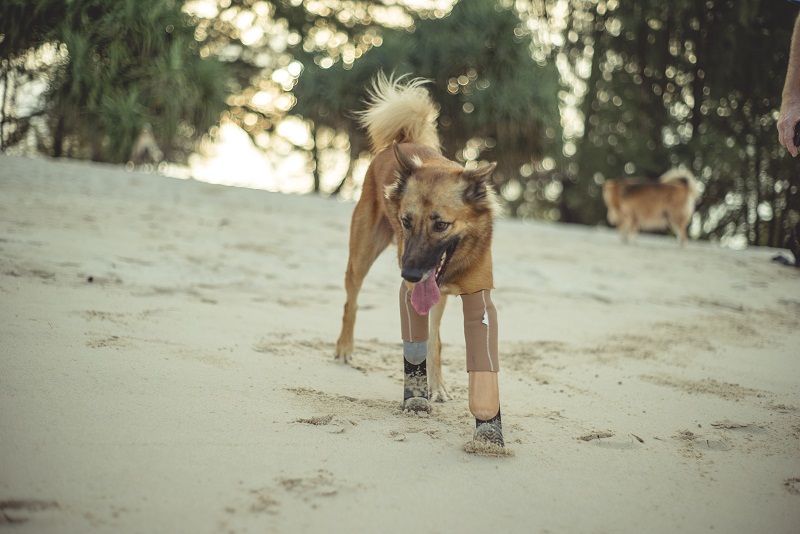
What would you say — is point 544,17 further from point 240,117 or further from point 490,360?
point 490,360

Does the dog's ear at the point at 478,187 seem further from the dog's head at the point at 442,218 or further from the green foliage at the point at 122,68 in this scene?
the green foliage at the point at 122,68

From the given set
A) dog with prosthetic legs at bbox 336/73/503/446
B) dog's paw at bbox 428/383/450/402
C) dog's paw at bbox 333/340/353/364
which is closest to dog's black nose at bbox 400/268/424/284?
dog with prosthetic legs at bbox 336/73/503/446

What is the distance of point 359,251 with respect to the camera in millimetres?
3988

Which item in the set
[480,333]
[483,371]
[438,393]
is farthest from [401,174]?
[438,393]

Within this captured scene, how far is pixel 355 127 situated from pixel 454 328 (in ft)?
37.0

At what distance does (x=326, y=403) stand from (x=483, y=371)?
0.79 metres

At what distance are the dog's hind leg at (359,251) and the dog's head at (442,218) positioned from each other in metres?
0.92

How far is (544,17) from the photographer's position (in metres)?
19.0

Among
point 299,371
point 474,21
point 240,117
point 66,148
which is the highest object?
point 474,21

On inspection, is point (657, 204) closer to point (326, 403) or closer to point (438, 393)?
point (438, 393)

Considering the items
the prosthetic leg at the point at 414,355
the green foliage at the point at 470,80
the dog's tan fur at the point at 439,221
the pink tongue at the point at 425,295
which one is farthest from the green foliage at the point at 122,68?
→ the pink tongue at the point at 425,295

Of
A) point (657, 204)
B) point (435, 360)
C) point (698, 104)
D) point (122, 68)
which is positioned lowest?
point (435, 360)

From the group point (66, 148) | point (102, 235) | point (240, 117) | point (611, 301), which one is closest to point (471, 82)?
point (240, 117)

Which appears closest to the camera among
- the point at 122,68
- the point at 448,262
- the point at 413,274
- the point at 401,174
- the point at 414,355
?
the point at 413,274
